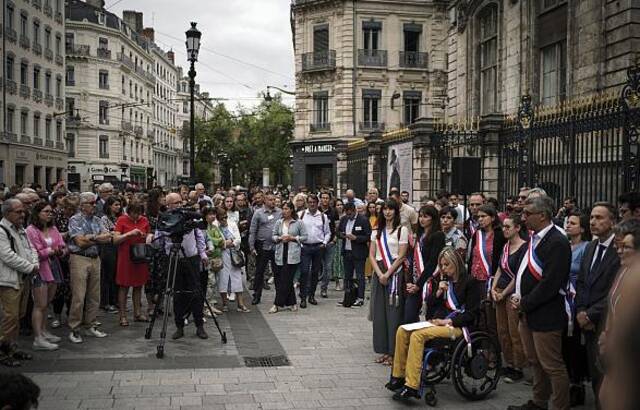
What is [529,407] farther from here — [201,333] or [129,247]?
[129,247]

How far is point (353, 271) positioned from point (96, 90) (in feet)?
185

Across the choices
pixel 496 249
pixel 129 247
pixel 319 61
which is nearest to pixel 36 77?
pixel 319 61

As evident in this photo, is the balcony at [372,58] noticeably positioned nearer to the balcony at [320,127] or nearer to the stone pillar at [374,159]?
the balcony at [320,127]

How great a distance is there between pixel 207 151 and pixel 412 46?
30.2 m

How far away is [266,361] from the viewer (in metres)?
7.55

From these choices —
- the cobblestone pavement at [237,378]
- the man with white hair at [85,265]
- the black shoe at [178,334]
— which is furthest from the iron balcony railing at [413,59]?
the black shoe at [178,334]

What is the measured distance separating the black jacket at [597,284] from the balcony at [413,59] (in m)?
34.0

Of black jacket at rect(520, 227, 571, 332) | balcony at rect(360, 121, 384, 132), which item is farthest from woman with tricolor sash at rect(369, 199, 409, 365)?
balcony at rect(360, 121, 384, 132)

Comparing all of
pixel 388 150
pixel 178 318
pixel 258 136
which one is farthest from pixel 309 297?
pixel 258 136

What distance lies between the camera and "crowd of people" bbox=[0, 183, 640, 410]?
18.2ft

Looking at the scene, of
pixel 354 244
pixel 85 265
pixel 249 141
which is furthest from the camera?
pixel 249 141

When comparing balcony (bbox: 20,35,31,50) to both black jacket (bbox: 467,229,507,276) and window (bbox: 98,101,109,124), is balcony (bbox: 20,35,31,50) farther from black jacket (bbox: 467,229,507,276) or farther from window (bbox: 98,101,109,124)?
black jacket (bbox: 467,229,507,276)

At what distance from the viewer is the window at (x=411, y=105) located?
38406 millimetres

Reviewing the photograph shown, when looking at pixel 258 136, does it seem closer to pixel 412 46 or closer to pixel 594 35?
pixel 412 46
